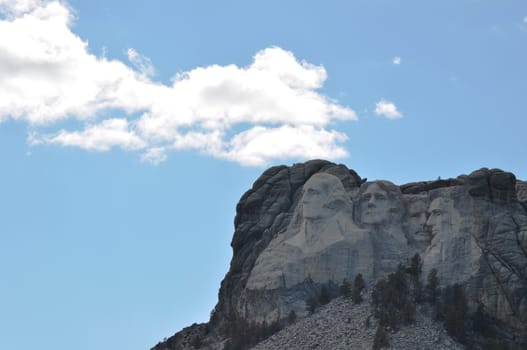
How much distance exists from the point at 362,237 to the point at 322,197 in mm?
4215

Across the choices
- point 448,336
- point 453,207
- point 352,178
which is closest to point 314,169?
point 352,178

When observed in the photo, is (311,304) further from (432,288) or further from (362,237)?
(432,288)

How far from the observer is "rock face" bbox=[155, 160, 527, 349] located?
11338 centimetres

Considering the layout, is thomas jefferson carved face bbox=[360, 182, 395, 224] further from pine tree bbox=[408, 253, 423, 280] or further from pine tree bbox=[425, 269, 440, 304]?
pine tree bbox=[425, 269, 440, 304]

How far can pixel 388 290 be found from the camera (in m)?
113

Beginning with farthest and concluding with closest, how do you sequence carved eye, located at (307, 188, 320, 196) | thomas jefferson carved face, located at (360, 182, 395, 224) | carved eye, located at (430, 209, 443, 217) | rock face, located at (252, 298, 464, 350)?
A: 1. carved eye, located at (307, 188, 320, 196)
2. thomas jefferson carved face, located at (360, 182, 395, 224)
3. carved eye, located at (430, 209, 443, 217)
4. rock face, located at (252, 298, 464, 350)

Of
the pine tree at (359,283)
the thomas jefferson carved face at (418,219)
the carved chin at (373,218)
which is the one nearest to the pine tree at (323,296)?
the pine tree at (359,283)

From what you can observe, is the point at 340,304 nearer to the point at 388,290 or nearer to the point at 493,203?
the point at 388,290

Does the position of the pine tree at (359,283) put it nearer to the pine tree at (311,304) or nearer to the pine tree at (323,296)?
the pine tree at (323,296)

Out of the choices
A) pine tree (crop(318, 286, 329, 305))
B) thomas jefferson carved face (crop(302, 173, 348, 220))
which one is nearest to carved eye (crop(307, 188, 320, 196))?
thomas jefferson carved face (crop(302, 173, 348, 220))

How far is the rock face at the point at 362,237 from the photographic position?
113 meters

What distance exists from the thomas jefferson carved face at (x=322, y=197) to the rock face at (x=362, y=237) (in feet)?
0.21

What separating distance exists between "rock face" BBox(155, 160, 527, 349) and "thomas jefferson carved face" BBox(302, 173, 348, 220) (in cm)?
7

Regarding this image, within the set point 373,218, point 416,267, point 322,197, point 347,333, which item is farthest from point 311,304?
point 322,197
